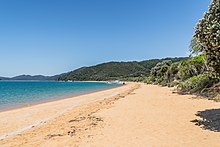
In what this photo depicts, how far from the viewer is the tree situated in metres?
8.60

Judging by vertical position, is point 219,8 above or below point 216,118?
above

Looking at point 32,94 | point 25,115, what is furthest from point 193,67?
point 32,94

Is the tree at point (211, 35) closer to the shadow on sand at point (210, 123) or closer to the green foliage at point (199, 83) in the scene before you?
the shadow on sand at point (210, 123)

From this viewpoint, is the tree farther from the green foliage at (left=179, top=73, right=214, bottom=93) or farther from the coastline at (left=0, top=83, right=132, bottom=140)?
the green foliage at (left=179, top=73, right=214, bottom=93)

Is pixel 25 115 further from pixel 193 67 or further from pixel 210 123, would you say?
pixel 193 67

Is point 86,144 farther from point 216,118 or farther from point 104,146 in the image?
point 216,118

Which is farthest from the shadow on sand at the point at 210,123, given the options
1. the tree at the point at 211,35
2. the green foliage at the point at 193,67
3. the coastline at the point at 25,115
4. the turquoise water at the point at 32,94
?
the green foliage at the point at 193,67

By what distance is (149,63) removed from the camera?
589 ft

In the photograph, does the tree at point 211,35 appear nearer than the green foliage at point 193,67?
Yes

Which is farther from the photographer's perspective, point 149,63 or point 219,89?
point 149,63

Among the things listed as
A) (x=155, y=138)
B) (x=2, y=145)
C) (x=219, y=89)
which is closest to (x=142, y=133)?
(x=155, y=138)

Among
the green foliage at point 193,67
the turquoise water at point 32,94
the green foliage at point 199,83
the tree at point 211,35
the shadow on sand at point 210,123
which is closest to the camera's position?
the tree at point 211,35

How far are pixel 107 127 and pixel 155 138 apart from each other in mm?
2694

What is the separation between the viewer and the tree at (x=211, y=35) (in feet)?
28.2
